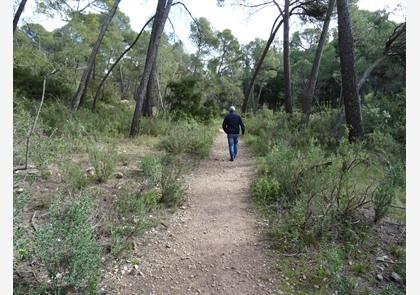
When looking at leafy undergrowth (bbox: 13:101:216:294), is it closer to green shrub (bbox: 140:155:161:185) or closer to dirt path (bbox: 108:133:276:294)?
green shrub (bbox: 140:155:161:185)

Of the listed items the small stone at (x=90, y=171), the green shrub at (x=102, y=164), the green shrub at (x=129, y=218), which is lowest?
the green shrub at (x=129, y=218)

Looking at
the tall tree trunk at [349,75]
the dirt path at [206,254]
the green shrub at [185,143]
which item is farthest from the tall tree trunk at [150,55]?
the tall tree trunk at [349,75]

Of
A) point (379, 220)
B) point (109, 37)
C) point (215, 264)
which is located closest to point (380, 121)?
point (379, 220)

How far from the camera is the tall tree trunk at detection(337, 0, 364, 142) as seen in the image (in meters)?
7.35

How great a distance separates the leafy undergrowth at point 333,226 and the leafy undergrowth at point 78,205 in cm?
170

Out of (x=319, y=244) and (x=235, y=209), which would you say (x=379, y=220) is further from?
(x=235, y=209)

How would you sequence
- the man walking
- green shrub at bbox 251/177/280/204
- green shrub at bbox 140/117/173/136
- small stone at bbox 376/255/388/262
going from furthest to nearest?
1. green shrub at bbox 140/117/173/136
2. the man walking
3. green shrub at bbox 251/177/280/204
4. small stone at bbox 376/255/388/262

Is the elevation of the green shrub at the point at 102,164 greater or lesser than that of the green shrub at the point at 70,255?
greater

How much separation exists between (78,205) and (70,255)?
478 mm

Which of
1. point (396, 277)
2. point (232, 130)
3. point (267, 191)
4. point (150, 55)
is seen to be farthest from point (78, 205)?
point (150, 55)

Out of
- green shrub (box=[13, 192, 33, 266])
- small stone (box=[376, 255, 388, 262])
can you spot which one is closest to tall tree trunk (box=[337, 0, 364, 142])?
small stone (box=[376, 255, 388, 262])

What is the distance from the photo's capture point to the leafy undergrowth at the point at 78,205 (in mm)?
2395

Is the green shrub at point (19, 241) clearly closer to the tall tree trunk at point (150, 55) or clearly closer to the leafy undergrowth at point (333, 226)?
the leafy undergrowth at point (333, 226)

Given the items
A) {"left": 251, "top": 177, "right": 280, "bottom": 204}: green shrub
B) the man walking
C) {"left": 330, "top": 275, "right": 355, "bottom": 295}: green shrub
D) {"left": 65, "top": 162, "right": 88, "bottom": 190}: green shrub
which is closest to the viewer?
{"left": 330, "top": 275, "right": 355, "bottom": 295}: green shrub
